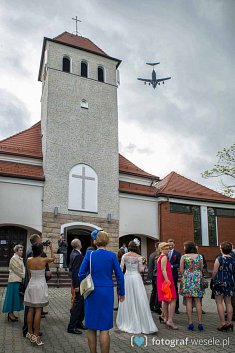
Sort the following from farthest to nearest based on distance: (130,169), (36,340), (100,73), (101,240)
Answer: (130,169), (100,73), (36,340), (101,240)

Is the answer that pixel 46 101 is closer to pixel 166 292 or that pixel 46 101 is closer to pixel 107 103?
pixel 107 103

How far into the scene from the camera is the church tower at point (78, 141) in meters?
18.6

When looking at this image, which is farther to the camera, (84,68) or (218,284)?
(84,68)

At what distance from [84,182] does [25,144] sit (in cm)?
449

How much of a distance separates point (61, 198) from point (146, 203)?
18.2 feet

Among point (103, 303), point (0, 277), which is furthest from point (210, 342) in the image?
point (0, 277)

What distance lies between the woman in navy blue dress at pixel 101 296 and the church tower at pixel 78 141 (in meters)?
13.7

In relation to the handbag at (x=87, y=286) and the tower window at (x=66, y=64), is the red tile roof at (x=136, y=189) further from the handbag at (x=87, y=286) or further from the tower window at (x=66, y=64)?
the handbag at (x=87, y=286)

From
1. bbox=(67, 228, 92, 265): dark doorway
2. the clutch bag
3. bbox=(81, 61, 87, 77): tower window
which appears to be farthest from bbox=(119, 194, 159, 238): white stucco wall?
the clutch bag

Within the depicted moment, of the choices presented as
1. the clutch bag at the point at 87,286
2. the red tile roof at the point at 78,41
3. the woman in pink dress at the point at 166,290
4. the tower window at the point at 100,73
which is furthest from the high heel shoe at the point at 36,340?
the red tile roof at the point at 78,41

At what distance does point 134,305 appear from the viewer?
253 inches

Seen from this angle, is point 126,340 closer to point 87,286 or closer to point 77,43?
point 87,286

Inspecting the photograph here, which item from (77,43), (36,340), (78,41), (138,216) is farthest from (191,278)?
(78,41)

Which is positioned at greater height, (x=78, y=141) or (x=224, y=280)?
(x=78, y=141)
